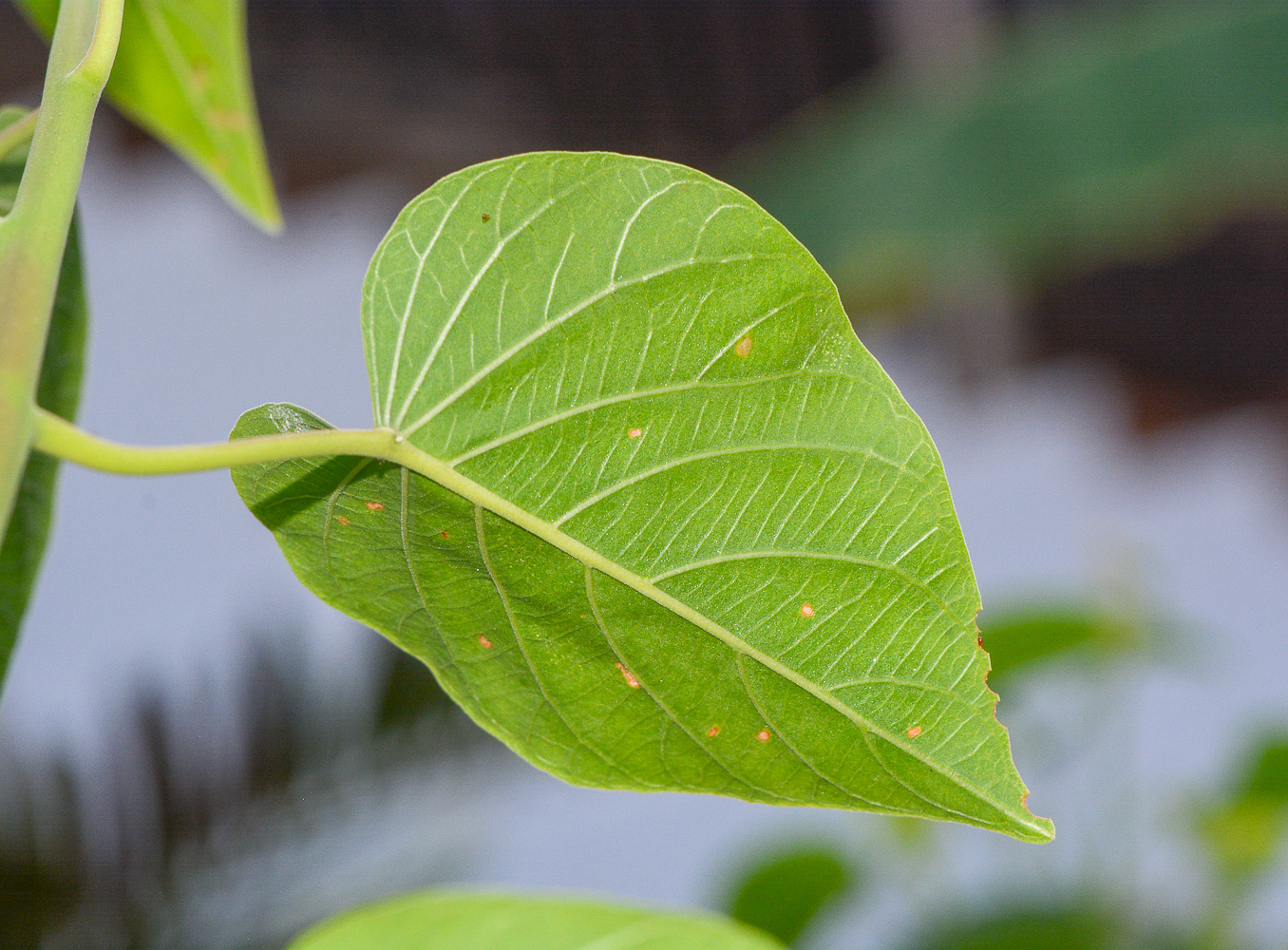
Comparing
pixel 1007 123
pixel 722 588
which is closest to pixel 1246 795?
pixel 1007 123

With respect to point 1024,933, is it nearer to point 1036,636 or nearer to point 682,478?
point 1036,636

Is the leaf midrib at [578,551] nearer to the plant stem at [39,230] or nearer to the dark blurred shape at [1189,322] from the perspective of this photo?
the plant stem at [39,230]

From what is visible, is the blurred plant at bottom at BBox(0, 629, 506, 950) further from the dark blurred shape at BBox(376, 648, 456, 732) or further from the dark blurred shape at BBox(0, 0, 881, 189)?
the dark blurred shape at BBox(0, 0, 881, 189)

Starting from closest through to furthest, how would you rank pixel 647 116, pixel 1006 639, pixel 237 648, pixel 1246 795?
pixel 1006 639 < pixel 1246 795 < pixel 237 648 < pixel 647 116

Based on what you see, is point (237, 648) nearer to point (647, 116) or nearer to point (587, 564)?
point (647, 116)

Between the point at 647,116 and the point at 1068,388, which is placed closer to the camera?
the point at 647,116

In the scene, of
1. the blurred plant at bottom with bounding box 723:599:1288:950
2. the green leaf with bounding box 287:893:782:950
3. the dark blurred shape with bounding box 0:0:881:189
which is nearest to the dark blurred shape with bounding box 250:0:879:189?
the dark blurred shape with bounding box 0:0:881:189

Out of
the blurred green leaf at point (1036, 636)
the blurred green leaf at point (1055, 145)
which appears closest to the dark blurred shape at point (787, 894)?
the blurred green leaf at point (1036, 636)
